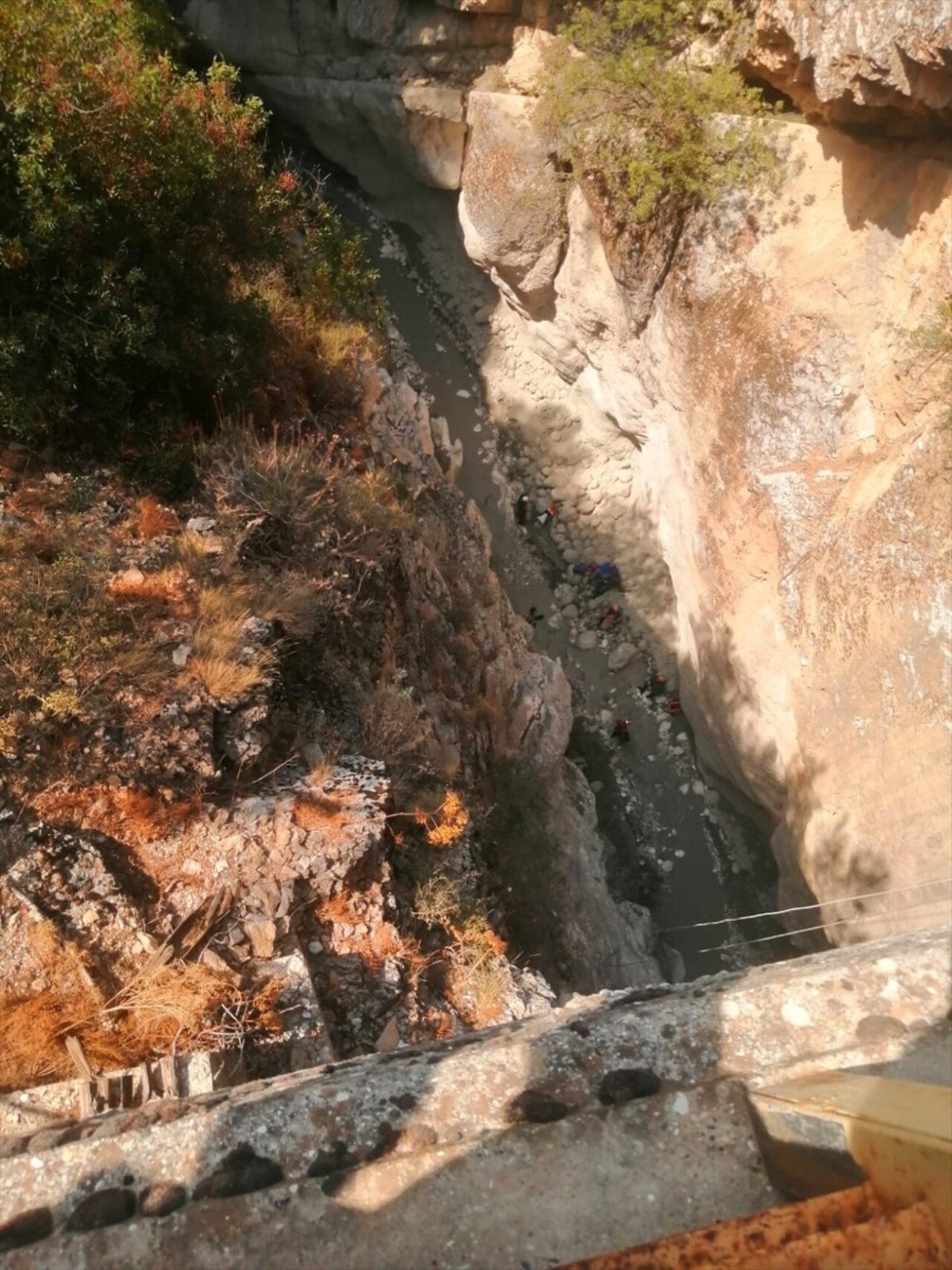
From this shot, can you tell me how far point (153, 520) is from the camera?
5.18 m

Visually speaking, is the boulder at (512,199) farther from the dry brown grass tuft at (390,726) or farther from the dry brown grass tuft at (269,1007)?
the dry brown grass tuft at (269,1007)

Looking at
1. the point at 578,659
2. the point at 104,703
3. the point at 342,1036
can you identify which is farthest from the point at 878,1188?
the point at 578,659

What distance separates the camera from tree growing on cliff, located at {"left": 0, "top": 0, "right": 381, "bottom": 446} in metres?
4.68

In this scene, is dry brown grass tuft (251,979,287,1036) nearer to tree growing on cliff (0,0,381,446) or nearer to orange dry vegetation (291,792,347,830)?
orange dry vegetation (291,792,347,830)

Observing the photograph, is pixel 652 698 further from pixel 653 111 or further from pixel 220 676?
pixel 220 676

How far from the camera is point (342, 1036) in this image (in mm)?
4246

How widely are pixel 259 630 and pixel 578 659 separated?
5466 mm

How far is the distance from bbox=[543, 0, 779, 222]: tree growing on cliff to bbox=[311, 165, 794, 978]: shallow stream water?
→ 3.26m

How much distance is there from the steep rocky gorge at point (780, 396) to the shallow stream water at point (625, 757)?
524 millimetres

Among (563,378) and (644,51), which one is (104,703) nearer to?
(644,51)

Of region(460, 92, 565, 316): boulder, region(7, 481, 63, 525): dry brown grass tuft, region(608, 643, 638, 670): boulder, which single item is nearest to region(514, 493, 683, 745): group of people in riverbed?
region(608, 643, 638, 670): boulder

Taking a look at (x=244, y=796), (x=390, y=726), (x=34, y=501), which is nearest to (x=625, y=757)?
(x=390, y=726)

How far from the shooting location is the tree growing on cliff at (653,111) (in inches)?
257

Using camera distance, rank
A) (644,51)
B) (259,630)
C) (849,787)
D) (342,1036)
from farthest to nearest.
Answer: (644,51), (849,787), (259,630), (342,1036)
